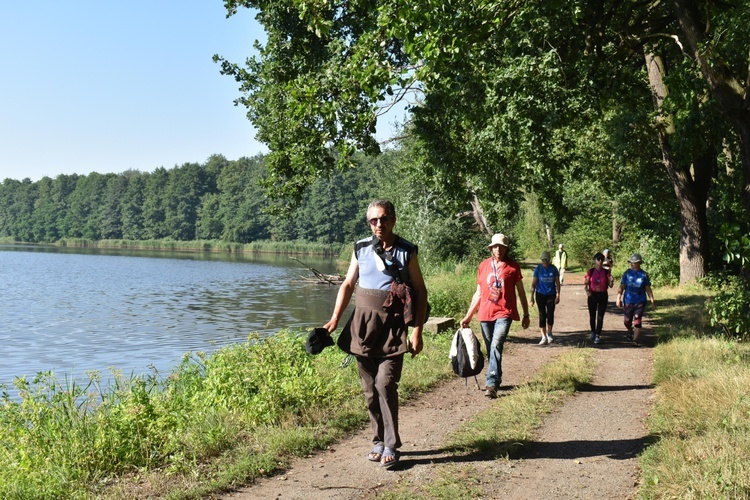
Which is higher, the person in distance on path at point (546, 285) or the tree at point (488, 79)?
the tree at point (488, 79)

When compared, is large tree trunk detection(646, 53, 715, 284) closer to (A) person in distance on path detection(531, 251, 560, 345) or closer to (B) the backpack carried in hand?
(A) person in distance on path detection(531, 251, 560, 345)

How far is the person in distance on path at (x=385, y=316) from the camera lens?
573 centimetres

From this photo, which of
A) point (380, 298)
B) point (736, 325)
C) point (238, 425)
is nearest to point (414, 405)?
point (238, 425)

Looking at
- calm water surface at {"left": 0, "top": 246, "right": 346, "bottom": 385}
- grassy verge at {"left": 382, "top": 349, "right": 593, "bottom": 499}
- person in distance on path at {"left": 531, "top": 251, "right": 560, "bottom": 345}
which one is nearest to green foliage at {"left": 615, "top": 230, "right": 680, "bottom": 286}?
calm water surface at {"left": 0, "top": 246, "right": 346, "bottom": 385}

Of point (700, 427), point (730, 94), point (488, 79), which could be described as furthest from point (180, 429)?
point (730, 94)

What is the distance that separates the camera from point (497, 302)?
28.2 feet

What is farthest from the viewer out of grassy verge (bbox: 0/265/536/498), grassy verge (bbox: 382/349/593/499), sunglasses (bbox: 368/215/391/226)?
sunglasses (bbox: 368/215/391/226)

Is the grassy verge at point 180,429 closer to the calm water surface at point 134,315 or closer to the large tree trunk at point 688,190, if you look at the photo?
the calm water surface at point 134,315

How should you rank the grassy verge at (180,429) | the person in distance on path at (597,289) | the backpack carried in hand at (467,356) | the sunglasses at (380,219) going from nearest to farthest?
1. the grassy verge at (180,429)
2. the sunglasses at (380,219)
3. the backpack carried in hand at (467,356)
4. the person in distance on path at (597,289)

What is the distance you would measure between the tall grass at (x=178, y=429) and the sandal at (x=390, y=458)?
83 centimetres

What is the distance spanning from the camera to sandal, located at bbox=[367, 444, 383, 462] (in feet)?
19.2

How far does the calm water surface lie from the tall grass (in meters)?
2.37

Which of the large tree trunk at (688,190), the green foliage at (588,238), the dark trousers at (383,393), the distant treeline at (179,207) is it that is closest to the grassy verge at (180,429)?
the dark trousers at (383,393)

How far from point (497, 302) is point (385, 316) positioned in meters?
3.16
